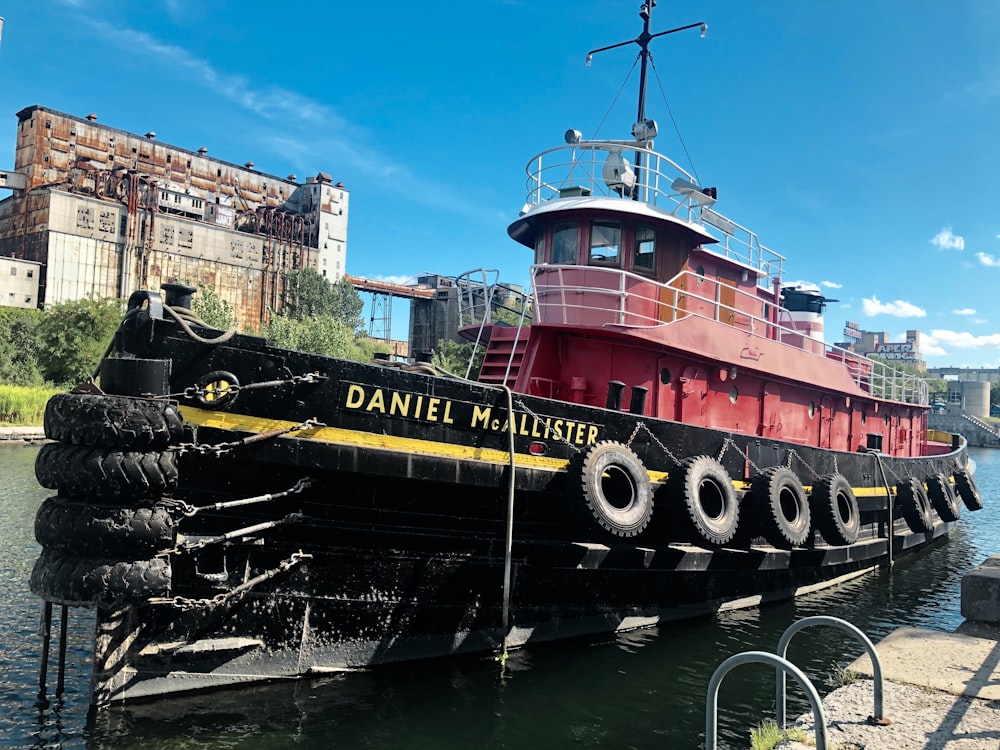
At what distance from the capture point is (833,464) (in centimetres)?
1042

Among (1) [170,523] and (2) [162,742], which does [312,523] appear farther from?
(2) [162,742]

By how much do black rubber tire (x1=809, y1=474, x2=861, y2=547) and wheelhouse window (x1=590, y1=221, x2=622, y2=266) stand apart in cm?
411

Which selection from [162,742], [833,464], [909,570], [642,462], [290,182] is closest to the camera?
[162,742]

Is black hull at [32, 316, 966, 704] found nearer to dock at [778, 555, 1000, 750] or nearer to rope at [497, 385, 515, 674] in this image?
rope at [497, 385, 515, 674]

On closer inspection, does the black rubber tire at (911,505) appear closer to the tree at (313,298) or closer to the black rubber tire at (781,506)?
the black rubber tire at (781,506)

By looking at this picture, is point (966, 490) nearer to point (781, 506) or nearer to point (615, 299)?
point (781, 506)

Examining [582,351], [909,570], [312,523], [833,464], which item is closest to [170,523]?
[312,523]

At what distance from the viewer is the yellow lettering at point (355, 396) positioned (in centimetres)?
605

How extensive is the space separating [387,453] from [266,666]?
6.55ft

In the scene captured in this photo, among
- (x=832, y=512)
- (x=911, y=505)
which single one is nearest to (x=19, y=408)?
(x=832, y=512)

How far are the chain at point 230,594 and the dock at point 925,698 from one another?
383cm

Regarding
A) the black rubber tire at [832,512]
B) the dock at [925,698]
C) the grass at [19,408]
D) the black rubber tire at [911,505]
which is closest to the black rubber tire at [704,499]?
the dock at [925,698]

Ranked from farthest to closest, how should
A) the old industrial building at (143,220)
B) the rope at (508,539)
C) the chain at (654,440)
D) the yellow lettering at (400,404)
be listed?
the old industrial building at (143,220), the chain at (654,440), the rope at (508,539), the yellow lettering at (400,404)

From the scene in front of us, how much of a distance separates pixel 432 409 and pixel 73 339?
3453 cm
